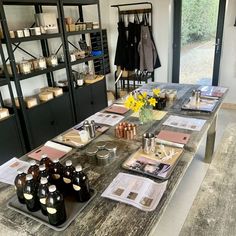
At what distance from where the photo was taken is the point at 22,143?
267 centimetres

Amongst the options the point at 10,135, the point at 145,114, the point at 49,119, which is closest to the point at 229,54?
the point at 145,114

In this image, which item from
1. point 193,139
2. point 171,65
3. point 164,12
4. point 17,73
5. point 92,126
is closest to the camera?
point 193,139

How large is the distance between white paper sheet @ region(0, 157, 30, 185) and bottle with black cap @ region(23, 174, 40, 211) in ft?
1.04

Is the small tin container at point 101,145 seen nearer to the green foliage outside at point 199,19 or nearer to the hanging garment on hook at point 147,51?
the hanging garment on hook at point 147,51

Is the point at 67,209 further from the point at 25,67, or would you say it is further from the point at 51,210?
the point at 25,67

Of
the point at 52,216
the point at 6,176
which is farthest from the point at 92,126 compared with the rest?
the point at 52,216

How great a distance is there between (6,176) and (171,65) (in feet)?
12.5

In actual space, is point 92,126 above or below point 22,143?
above

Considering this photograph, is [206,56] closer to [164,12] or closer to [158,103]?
[164,12]

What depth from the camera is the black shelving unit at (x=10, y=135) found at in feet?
7.97

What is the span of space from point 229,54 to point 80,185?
12.3ft

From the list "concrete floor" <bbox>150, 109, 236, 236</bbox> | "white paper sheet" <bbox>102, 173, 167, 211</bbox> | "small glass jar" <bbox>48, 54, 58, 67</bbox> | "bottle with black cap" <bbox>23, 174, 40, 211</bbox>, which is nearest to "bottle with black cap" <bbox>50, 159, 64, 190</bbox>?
"bottle with black cap" <bbox>23, 174, 40, 211</bbox>

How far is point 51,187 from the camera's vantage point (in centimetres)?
94

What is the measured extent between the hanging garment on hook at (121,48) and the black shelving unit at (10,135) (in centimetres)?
248
